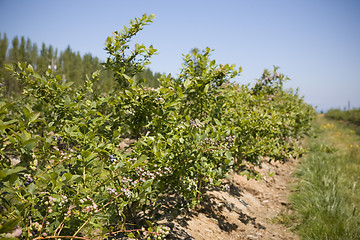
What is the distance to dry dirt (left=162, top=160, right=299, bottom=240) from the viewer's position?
280 cm

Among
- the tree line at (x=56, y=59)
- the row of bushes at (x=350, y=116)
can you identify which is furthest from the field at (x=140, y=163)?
the tree line at (x=56, y=59)

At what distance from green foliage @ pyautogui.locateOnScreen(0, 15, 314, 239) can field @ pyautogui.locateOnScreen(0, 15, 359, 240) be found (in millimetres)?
11

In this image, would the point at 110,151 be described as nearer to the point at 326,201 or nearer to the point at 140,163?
the point at 140,163

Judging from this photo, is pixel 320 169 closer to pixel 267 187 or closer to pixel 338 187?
pixel 338 187

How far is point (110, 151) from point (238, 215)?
254 cm

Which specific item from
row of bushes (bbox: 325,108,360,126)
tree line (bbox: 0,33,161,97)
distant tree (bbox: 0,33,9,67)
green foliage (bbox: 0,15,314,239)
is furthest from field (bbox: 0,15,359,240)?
distant tree (bbox: 0,33,9,67)

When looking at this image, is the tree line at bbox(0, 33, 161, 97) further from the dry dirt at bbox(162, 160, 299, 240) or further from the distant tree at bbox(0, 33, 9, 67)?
the dry dirt at bbox(162, 160, 299, 240)

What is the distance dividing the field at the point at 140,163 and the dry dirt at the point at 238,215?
0.06 feet

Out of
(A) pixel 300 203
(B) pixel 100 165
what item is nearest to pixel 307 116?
(A) pixel 300 203

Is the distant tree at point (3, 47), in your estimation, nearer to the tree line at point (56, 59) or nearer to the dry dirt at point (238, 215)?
the tree line at point (56, 59)

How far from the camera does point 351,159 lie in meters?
7.45

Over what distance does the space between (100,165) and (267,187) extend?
4.29 metres

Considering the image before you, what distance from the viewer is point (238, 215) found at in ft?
11.8

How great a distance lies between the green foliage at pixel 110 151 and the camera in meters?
1.37
